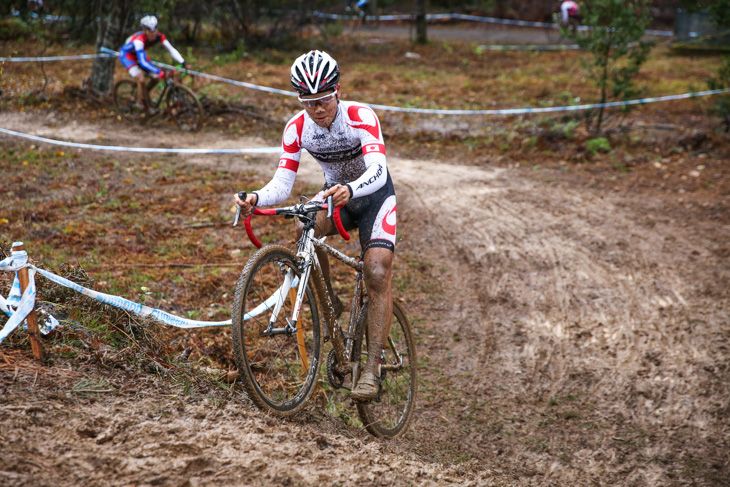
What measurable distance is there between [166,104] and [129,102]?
136cm

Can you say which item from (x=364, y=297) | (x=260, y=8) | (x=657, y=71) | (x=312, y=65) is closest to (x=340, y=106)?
(x=312, y=65)

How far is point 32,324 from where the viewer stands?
12.1 ft

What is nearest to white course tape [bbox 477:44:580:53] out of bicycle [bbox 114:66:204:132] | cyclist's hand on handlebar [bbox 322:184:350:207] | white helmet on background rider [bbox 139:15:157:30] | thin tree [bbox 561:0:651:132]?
thin tree [bbox 561:0:651:132]

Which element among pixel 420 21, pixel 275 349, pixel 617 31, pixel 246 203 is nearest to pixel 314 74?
pixel 246 203

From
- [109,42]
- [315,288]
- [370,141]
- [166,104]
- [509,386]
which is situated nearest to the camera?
[315,288]

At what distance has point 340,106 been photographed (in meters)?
4.37

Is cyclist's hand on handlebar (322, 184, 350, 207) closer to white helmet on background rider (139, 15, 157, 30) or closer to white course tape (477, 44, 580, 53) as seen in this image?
white helmet on background rider (139, 15, 157, 30)

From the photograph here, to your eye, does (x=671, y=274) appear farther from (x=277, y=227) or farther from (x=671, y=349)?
(x=277, y=227)

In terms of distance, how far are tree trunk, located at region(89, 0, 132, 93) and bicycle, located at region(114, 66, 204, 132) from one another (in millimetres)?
1101

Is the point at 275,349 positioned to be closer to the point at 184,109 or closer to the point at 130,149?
the point at 130,149

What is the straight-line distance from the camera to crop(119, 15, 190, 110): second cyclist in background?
42.6 ft

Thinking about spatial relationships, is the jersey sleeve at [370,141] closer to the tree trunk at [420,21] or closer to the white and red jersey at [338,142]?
the white and red jersey at [338,142]

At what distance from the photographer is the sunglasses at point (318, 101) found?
162 inches

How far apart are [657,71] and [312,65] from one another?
18.6m
